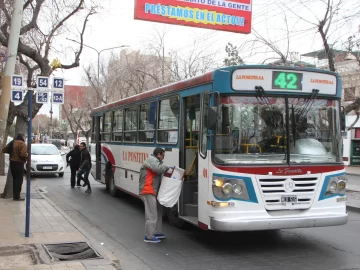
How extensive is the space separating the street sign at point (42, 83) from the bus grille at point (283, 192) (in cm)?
416

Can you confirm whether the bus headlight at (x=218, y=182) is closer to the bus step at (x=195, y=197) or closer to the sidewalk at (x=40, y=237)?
the bus step at (x=195, y=197)

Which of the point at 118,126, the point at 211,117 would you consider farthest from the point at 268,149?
the point at 118,126

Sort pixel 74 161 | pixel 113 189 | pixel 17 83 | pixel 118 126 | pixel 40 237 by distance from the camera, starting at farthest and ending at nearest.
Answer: pixel 74 161
pixel 113 189
pixel 118 126
pixel 17 83
pixel 40 237

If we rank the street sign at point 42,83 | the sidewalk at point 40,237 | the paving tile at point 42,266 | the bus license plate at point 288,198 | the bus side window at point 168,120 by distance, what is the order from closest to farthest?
the paving tile at point 42,266 < the sidewalk at point 40,237 < the bus license plate at point 288,198 < the street sign at point 42,83 < the bus side window at point 168,120

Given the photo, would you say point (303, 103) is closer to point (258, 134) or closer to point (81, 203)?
point (258, 134)

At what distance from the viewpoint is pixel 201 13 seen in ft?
47.2

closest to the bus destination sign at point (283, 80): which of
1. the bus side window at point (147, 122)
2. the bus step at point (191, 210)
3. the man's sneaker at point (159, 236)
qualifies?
the bus step at point (191, 210)

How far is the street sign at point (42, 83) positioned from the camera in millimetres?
7449

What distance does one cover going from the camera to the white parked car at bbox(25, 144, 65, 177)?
19.4m

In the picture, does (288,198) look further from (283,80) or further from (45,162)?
(45,162)

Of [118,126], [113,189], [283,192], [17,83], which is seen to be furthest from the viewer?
[113,189]

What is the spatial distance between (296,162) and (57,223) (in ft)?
16.2

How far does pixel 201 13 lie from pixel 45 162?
10415 millimetres

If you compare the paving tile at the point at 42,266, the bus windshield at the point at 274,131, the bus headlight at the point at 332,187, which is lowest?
the paving tile at the point at 42,266
